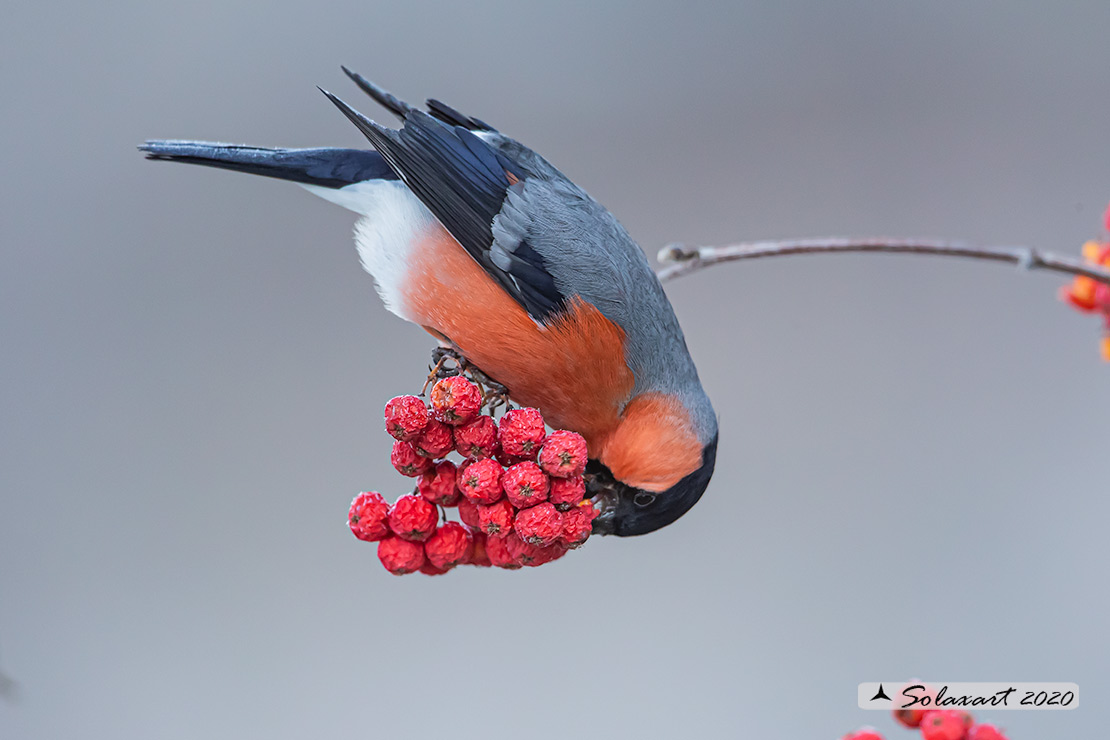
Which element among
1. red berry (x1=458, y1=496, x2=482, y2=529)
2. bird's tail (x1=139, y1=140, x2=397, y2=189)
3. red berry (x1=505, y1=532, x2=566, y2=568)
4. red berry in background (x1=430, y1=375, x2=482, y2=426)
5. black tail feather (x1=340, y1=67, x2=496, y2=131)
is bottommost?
red berry (x1=505, y1=532, x2=566, y2=568)

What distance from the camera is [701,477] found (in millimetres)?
1218

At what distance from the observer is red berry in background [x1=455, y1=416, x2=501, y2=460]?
1.00m

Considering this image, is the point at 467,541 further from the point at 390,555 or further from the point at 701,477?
the point at 701,477

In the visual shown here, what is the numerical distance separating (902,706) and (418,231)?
37.1 inches

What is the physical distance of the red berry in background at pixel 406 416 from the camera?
3.17ft

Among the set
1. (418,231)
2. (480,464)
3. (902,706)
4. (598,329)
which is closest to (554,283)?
(598,329)

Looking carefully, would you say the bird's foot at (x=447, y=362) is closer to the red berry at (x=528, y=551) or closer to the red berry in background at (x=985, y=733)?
the red berry at (x=528, y=551)

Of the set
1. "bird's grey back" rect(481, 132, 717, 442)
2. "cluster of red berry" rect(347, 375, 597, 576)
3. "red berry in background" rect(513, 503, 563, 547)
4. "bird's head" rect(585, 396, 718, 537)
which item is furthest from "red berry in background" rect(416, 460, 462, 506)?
"bird's grey back" rect(481, 132, 717, 442)

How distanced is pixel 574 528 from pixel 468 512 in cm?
14

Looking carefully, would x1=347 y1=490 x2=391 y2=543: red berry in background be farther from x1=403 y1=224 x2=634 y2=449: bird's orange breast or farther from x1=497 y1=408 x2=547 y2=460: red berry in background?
x1=403 y1=224 x2=634 y2=449: bird's orange breast

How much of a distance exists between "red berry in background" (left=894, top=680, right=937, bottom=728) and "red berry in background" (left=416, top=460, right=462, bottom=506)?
521 mm

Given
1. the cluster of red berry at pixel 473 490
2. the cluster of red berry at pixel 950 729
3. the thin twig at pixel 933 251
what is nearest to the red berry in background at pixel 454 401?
the cluster of red berry at pixel 473 490

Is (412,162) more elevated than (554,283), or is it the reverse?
(412,162)

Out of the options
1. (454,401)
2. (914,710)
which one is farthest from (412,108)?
(914,710)
